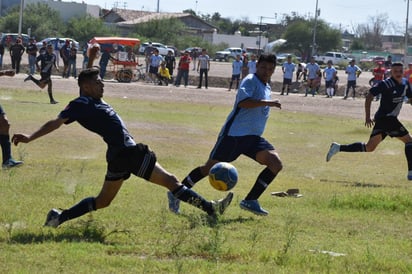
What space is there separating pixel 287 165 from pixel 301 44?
102 meters

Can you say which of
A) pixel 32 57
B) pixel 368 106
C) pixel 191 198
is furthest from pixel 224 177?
pixel 32 57

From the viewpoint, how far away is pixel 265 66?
10102mm

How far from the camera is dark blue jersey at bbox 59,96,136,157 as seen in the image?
8422mm

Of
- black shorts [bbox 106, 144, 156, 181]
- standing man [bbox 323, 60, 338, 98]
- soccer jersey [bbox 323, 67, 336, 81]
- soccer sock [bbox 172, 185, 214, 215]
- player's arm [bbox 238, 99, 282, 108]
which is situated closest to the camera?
black shorts [bbox 106, 144, 156, 181]

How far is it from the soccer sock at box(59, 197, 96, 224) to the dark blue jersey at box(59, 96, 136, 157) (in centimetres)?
56

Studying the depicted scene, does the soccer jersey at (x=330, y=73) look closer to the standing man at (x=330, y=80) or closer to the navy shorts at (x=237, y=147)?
the standing man at (x=330, y=80)

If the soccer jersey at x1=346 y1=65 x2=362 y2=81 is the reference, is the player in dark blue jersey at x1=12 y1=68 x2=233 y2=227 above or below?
below

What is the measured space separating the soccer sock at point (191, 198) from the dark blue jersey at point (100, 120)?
689 mm

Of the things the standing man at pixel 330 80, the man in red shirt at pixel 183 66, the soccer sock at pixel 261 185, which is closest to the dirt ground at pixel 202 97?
the standing man at pixel 330 80

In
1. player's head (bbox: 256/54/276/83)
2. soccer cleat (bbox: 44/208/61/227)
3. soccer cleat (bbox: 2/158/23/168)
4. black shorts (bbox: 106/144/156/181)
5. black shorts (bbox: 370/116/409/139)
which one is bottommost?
soccer cleat (bbox: 2/158/23/168)

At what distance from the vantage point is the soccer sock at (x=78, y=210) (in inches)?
338

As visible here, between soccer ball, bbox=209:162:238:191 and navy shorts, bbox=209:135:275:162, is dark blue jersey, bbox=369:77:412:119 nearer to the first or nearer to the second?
navy shorts, bbox=209:135:275:162

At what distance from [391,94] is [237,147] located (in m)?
4.82

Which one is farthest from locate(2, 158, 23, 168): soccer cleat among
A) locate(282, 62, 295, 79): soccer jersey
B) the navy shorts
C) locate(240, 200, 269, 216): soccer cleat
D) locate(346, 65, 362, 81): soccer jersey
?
locate(346, 65, 362, 81): soccer jersey
